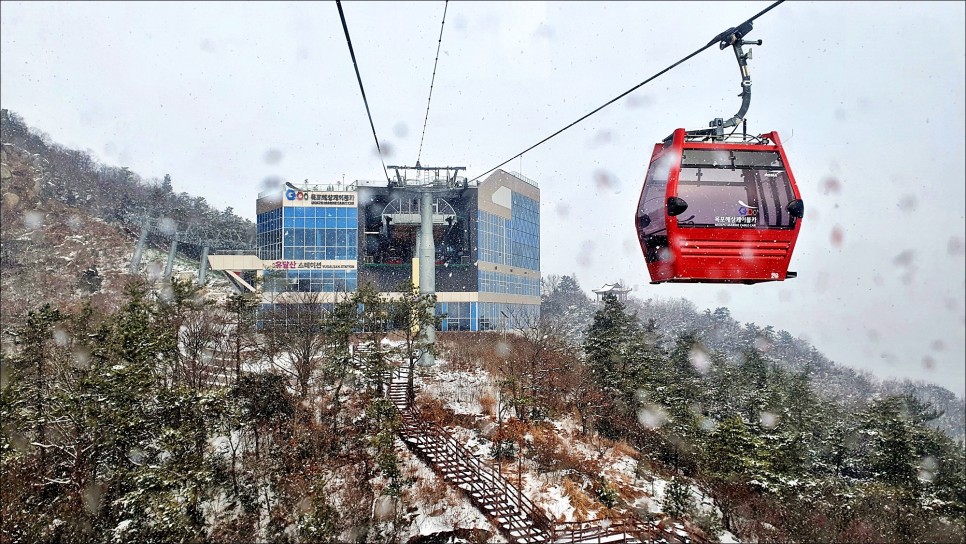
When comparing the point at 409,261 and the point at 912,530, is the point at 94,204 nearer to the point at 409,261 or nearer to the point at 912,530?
the point at 409,261

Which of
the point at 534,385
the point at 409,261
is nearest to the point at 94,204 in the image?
the point at 409,261

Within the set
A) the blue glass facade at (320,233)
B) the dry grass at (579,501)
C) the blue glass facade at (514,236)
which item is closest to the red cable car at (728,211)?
the dry grass at (579,501)

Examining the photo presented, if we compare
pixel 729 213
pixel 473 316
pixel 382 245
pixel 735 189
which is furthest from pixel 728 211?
pixel 382 245

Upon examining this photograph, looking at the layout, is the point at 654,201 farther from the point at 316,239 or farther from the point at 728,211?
the point at 316,239

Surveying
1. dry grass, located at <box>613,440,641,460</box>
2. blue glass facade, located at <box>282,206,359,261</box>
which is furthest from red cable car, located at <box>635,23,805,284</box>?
blue glass facade, located at <box>282,206,359,261</box>

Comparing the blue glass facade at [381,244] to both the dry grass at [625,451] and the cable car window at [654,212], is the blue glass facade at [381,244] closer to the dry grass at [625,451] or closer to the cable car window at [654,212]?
the dry grass at [625,451]

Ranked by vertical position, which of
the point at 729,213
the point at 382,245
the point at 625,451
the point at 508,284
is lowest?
the point at 625,451

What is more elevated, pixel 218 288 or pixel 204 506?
pixel 218 288
